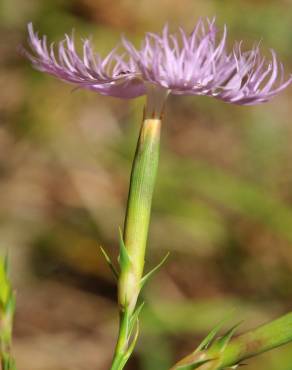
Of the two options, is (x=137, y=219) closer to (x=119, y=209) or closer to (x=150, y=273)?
(x=150, y=273)

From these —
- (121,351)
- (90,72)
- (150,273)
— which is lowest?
Answer: (121,351)

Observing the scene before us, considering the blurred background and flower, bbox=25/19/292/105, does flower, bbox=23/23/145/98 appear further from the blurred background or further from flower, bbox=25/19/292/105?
the blurred background

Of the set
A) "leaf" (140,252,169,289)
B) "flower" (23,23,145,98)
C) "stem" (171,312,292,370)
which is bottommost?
"stem" (171,312,292,370)

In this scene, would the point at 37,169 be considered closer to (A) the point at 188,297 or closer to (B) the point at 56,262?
(B) the point at 56,262

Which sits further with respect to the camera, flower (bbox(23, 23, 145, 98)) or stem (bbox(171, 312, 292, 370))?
flower (bbox(23, 23, 145, 98))

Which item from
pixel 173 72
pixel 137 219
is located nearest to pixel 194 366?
pixel 137 219

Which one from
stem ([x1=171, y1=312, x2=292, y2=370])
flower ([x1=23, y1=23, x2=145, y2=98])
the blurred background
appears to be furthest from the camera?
the blurred background

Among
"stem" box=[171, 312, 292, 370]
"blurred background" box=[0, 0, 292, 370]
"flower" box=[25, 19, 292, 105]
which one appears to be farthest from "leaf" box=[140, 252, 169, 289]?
"blurred background" box=[0, 0, 292, 370]
